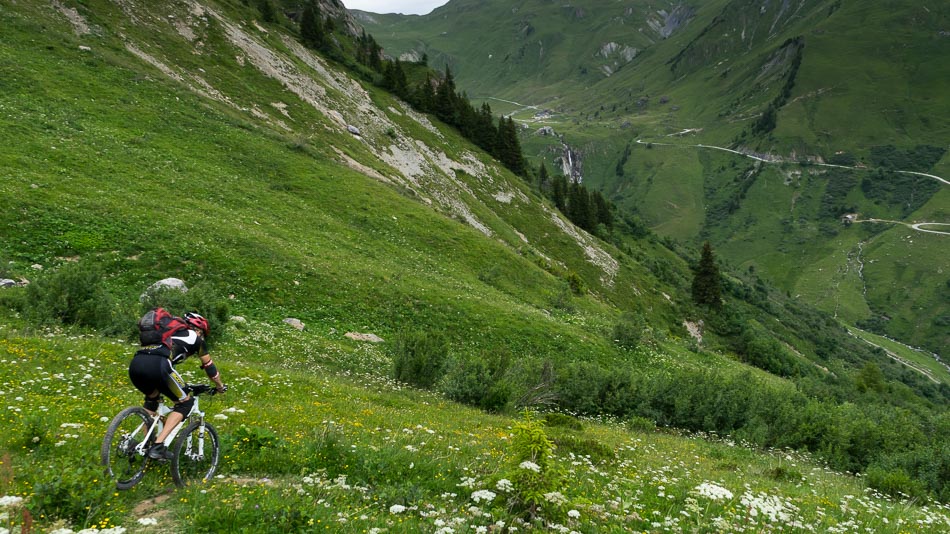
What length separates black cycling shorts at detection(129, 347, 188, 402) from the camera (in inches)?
263

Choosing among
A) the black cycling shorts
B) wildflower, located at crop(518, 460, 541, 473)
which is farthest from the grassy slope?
the black cycling shorts

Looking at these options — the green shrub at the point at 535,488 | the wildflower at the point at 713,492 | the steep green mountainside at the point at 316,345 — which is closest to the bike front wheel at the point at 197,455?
the steep green mountainside at the point at 316,345

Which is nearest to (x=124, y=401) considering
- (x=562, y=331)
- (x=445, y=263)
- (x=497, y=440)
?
(x=497, y=440)

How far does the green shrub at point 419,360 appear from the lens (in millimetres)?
18297

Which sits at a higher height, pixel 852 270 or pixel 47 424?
pixel 852 270

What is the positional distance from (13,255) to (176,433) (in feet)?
66.2

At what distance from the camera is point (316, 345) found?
20.0m

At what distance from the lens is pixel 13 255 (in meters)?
19.3

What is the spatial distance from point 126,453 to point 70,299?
1351cm

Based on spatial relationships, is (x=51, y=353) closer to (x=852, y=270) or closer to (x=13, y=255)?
(x=13, y=255)

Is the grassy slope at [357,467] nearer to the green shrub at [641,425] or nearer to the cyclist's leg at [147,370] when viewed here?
the cyclist's leg at [147,370]

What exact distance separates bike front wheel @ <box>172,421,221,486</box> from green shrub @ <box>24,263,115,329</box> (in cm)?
1246

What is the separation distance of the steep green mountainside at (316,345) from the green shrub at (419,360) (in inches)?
4.4

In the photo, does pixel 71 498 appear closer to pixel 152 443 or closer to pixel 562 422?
pixel 152 443
